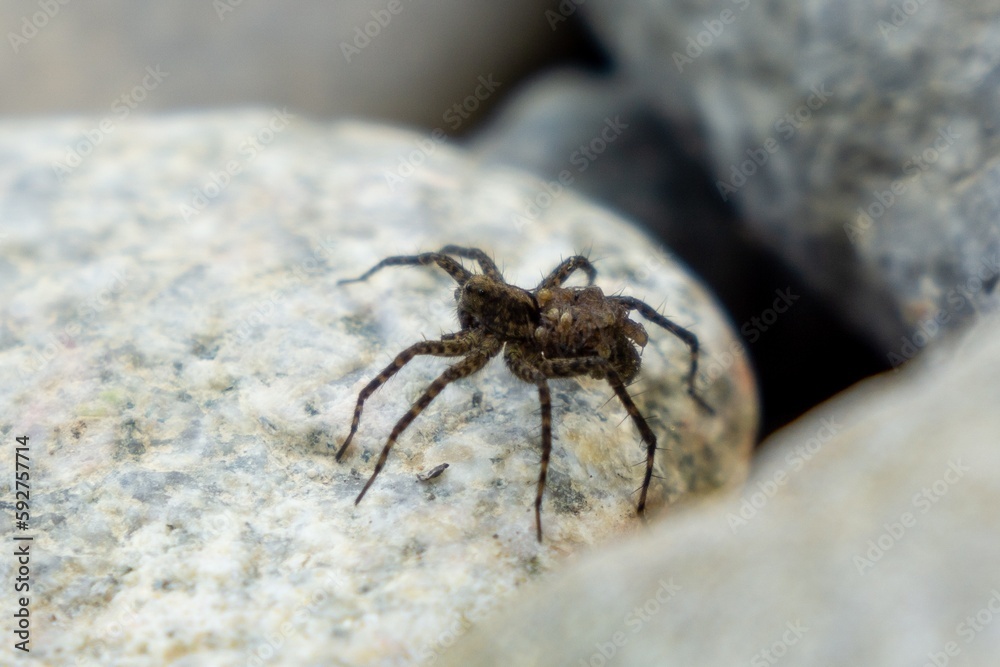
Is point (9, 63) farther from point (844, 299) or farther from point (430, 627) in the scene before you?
point (844, 299)

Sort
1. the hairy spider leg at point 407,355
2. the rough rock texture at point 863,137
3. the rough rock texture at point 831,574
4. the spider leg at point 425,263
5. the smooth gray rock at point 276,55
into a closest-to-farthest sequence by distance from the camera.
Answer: the rough rock texture at point 831,574
the hairy spider leg at point 407,355
the rough rock texture at point 863,137
the spider leg at point 425,263
the smooth gray rock at point 276,55

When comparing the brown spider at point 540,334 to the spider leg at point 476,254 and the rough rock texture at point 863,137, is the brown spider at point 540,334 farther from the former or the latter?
the rough rock texture at point 863,137

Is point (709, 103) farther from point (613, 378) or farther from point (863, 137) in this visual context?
point (613, 378)

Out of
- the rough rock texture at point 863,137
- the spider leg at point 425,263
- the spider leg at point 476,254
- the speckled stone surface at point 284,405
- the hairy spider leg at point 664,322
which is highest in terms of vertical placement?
the rough rock texture at point 863,137

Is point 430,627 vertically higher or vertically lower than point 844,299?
lower

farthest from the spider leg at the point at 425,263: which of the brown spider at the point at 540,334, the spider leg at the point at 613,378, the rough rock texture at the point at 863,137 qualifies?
the rough rock texture at the point at 863,137

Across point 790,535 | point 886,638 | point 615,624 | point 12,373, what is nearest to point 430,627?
point 615,624

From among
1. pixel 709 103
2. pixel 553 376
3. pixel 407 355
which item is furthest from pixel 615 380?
pixel 709 103
